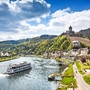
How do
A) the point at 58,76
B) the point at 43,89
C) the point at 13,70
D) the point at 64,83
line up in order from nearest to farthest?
the point at 43,89 → the point at 64,83 → the point at 58,76 → the point at 13,70

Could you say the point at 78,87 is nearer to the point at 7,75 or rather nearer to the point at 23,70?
the point at 7,75

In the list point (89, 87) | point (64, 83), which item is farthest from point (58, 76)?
point (89, 87)

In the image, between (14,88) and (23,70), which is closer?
(14,88)

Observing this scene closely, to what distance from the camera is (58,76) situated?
115312 millimetres

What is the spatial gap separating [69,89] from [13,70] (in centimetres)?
6733

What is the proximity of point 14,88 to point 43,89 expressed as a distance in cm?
1417

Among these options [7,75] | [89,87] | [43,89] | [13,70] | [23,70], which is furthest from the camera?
[23,70]

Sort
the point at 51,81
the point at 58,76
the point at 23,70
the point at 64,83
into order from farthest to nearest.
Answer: the point at 23,70 → the point at 58,76 → the point at 51,81 → the point at 64,83

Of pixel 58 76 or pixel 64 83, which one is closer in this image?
pixel 64 83

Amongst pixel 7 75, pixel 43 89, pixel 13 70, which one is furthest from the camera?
pixel 13 70

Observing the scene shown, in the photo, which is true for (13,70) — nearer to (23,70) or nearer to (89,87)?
(23,70)

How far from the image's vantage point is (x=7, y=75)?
12812 cm

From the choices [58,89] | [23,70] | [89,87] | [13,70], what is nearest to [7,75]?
[13,70]

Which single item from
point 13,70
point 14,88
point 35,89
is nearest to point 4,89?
point 14,88
